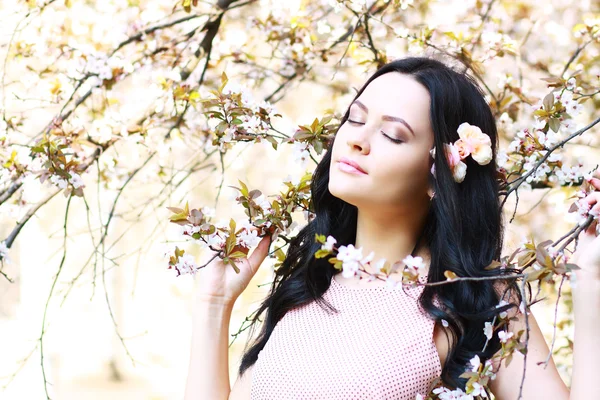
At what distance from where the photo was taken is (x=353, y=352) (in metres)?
1.35

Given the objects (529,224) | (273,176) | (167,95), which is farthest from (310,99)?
(167,95)

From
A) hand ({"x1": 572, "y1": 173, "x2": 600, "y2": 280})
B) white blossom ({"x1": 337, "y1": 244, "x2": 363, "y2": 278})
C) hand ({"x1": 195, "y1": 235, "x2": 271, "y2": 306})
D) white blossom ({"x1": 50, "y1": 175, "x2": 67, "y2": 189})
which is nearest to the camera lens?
white blossom ({"x1": 337, "y1": 244, "x2": 363, "y2": 278})

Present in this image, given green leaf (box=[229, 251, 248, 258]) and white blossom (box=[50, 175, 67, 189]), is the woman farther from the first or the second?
white blossom (box=[50, 175, 67, 189])

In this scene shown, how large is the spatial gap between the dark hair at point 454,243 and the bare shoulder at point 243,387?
20 mm

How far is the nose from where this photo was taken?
1.35 metres

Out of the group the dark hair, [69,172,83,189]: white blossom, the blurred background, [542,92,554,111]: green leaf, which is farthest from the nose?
[69,172,83,189]: white blossom

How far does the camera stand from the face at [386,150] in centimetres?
136

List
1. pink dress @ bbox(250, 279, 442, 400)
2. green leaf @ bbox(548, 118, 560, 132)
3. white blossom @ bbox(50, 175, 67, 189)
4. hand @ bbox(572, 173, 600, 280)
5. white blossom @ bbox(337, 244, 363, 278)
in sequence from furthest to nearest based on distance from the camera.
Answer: white blossom @ bbox(50, 175, 67, 189) < green leaf @ bbox(548, 118, 560, 132) < pink dress @ bbox(250, 279, 442, 400) < hand @ bbox(572, 173, 600, 280) < white blossom @ bbox(337, 244, 363, 278)

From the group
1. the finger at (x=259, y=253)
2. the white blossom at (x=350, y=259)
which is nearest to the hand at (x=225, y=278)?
the finger at (x=259, y=253)

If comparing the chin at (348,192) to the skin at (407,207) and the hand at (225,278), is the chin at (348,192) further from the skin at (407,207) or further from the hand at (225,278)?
the hand at (225,278)

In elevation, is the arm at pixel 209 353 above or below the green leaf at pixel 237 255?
below

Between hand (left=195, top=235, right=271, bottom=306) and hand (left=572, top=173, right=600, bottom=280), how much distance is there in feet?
1.99

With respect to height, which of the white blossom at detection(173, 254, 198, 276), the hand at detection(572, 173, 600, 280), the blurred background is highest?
the blurred background

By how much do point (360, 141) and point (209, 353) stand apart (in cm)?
52
